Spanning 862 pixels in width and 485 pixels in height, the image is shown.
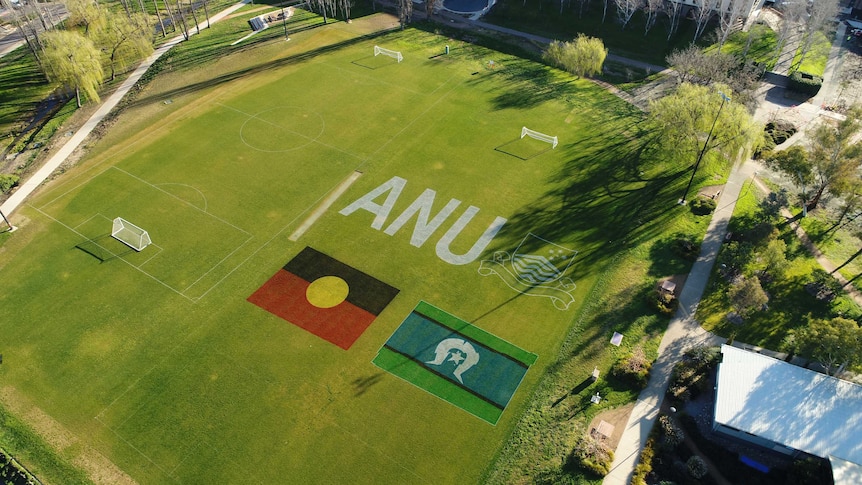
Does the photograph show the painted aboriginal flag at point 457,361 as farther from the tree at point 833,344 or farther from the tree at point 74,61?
the tree at point 74,61

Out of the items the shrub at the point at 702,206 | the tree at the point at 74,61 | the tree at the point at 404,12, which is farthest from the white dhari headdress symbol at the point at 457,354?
the tree at the point at 404,12

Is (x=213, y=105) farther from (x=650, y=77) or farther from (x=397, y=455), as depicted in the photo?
(x=650, y=77)

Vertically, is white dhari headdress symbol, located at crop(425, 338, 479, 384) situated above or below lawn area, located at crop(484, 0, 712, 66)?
below

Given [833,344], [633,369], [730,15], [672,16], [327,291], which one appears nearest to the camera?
[833,344]

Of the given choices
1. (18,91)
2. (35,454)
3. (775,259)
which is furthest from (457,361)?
(18,91)

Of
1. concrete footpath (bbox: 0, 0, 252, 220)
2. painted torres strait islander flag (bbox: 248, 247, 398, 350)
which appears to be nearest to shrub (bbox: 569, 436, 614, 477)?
painted torres strait islander flag (bbox: 248, 247, 398, 350)

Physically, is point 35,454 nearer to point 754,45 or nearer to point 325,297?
point 325,297

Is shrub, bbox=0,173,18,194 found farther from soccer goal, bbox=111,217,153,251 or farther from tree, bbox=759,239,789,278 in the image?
tree, bbox=759,239,789,278
